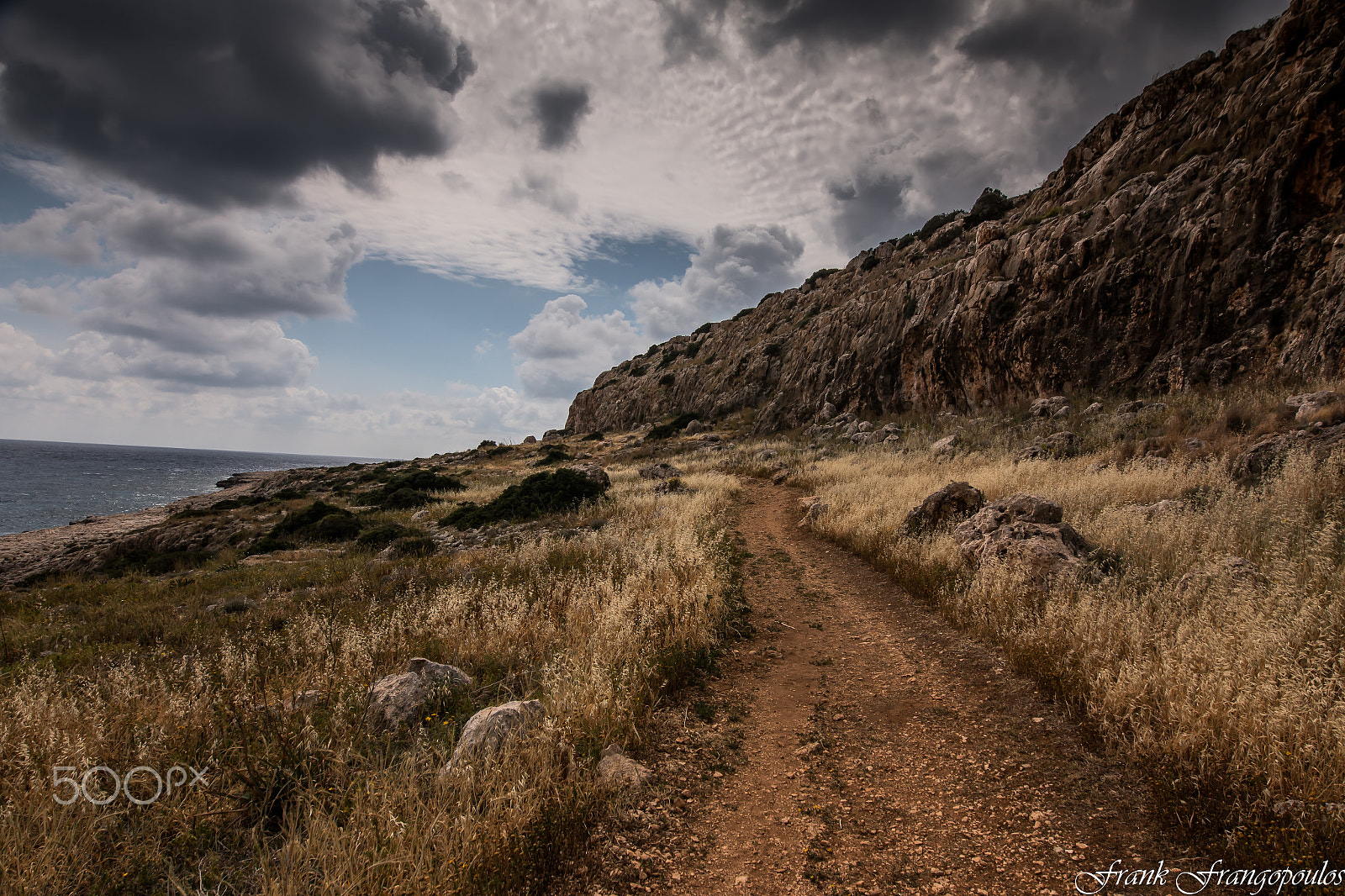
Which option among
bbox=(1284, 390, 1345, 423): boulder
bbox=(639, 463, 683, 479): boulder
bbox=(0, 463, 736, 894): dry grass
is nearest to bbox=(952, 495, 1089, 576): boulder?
bbox=(0, 463, 736, 894): dry grass

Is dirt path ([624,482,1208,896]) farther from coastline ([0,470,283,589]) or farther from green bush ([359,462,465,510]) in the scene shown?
coastline ([0,470,283,589])

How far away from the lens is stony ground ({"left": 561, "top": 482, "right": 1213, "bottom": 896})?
11.0 feet

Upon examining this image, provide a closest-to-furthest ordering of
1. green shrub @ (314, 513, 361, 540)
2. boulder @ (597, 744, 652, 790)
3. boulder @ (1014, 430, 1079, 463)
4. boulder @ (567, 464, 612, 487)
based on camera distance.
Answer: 1. boulder @ (597, 744, 652, 790)
2. boulder @ (1014, 430, 1079, 463)
3. green shrub @ (314, 513, 361, 540)
4. boulder @ (567, 464, 612, 487)

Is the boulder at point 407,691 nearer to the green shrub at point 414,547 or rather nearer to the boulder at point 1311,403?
the green shrub at point 414,547

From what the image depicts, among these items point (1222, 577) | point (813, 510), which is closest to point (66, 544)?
point (813, 510)

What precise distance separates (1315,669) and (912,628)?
3.92 metres

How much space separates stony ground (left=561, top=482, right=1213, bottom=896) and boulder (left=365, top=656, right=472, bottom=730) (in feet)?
7.17

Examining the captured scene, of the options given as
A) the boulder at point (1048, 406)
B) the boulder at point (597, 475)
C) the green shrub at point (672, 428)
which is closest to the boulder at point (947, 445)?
the boulder at point (1048, 406)

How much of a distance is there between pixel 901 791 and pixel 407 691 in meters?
4.56

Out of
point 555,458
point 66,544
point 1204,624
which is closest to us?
point 1204,624

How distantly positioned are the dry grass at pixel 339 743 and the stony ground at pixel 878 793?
0.58 metres

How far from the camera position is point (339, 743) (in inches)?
162

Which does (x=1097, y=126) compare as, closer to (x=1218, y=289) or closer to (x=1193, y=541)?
(x=1218, y=289)

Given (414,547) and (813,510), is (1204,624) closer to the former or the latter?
(813,510)
